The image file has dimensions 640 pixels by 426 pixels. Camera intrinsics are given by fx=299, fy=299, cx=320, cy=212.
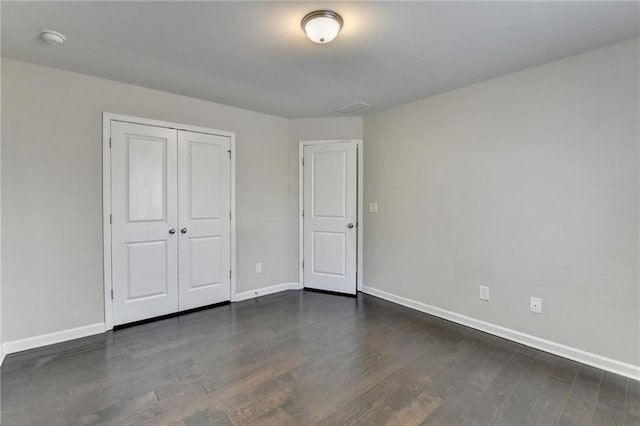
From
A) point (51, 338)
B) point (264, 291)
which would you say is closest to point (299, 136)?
point (264, 291)

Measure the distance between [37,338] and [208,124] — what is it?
8.30ft

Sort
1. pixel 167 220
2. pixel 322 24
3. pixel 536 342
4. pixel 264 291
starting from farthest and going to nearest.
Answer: pixel 264 291 → pixel 167 220 → pixel 536 342 → pixel 322 24

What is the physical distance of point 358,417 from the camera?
1.71 metres

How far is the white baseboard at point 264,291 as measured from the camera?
148 inches

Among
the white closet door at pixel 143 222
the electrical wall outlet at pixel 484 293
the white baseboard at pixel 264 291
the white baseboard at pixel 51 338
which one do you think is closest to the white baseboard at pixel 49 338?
the white baseboard at pixel 51 338

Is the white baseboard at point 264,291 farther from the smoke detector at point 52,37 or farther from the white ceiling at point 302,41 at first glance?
the smoke detector at point 52,37

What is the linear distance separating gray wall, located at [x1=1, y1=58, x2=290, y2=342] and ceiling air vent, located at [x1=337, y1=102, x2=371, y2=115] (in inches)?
75.9

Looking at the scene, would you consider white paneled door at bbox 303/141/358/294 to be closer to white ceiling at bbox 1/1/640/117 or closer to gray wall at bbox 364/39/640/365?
gray wall at bbox 364/39/640/365

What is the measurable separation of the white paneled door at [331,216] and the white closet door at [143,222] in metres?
1.68

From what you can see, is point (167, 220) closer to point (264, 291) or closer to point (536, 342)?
point (264, 291)

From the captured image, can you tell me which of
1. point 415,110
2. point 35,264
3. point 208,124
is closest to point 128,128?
point 208,124

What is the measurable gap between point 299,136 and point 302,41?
2.04 metres

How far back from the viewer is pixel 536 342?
8.23 ft

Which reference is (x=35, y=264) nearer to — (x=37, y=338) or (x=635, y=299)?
(x=37, y=338)
